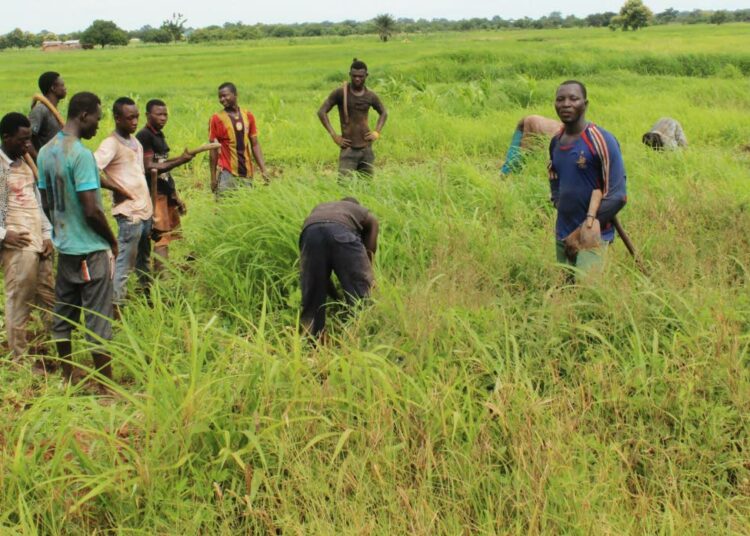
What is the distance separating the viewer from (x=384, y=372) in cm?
322

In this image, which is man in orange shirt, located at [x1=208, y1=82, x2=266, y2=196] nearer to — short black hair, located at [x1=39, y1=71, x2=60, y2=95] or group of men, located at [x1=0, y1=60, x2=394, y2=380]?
group of men, located at [x1=0, y1=60, x2=394, y2=380]

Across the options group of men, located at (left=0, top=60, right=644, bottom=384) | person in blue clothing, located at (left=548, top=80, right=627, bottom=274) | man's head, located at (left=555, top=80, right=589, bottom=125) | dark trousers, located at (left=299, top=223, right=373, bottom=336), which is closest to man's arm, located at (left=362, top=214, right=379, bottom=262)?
group of men, located at (left=0, top=60, right=644, bottom=384)

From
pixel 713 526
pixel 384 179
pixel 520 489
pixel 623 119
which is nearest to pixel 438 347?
pixel 520 489

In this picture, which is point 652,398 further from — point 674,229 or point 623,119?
point 623,119

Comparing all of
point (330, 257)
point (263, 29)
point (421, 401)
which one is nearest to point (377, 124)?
point (330, 257)

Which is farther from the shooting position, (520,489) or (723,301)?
(723,301)

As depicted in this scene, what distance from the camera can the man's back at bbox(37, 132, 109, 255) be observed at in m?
3.97

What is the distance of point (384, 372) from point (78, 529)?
1305mm

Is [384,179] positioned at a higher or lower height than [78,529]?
higher

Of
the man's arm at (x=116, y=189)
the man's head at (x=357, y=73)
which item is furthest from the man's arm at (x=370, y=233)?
the man's head at (x=357, y=73)

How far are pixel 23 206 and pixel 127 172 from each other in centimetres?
71

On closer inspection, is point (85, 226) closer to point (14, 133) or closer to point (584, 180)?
point (14, 133)

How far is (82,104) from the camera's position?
400cm

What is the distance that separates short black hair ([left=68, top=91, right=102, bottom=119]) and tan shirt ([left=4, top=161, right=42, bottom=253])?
72 centimetres
